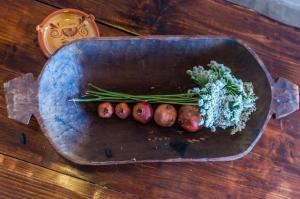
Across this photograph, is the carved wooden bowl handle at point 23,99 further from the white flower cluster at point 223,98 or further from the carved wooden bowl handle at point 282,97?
the carved wooden bowl handle at point 282,97

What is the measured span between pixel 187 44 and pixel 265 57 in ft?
0.90

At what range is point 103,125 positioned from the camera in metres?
1.12

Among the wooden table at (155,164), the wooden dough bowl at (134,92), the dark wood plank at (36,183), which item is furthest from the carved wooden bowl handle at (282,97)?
the dark wood plank at (36,183)

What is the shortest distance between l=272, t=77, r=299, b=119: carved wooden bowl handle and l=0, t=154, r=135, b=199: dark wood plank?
1.65 ft

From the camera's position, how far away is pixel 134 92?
1.14 metres

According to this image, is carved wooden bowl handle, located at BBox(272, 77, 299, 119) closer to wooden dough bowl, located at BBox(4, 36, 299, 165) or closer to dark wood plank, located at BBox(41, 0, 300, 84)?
wooden dough bowl, located at BBox(4, 36, 299, 165)

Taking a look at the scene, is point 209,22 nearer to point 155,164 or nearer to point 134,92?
point 134,92

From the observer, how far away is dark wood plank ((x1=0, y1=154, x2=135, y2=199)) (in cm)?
108

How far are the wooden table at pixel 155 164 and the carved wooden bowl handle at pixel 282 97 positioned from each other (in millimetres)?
146

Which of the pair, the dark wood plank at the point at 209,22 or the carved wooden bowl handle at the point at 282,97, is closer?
the carved wooden bowl handle at the point at 282,97

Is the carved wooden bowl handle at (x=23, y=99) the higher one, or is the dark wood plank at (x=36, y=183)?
the carved wooden bowl handle at (x=23, y=99)

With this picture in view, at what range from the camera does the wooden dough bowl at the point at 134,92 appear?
1.01 meters

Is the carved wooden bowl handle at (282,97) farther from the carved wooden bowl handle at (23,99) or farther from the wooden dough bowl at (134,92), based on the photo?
the carved wooden bowl handle at (23,99)

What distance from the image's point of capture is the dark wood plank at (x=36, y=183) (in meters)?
1.08
